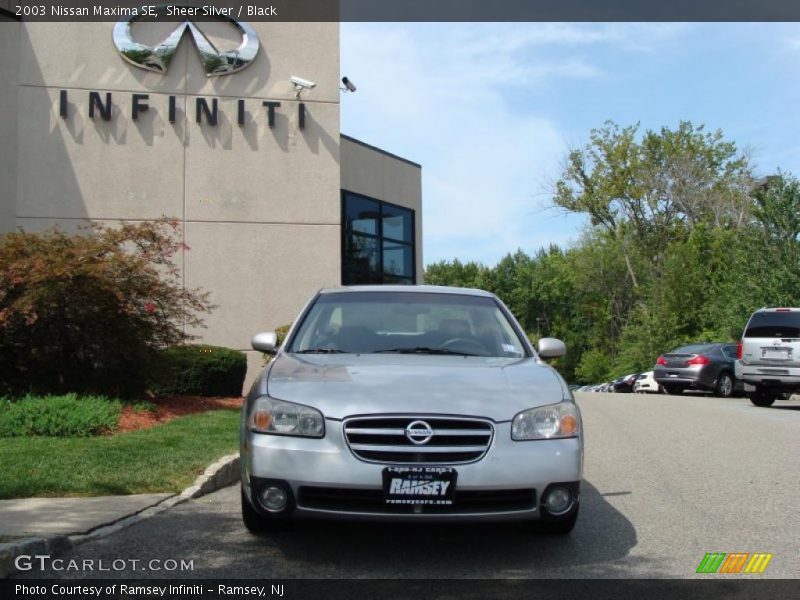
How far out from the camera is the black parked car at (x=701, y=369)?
22.0m

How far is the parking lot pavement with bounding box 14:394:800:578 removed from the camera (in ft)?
16.1

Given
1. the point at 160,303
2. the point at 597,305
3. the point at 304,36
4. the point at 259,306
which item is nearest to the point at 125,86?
the point at 304,36

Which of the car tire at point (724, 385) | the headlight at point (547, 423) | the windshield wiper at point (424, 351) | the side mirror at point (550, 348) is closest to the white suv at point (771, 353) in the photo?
the car tire at point (724, 385)

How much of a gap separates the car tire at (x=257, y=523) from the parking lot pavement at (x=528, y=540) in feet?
0.35

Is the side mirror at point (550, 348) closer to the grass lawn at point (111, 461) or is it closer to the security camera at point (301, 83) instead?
the grass lawn at point (111, 461)

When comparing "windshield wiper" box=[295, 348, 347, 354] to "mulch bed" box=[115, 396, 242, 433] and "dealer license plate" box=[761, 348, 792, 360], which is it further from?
"dealer license plate" box=[761, 348, 792, 360]

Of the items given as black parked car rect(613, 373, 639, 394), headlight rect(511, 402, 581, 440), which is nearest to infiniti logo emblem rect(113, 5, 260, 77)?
headlight rect(511, 402, 581, 440)

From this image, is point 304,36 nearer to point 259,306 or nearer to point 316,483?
point 259,306

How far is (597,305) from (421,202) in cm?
4707

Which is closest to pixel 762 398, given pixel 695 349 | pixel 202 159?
pixel 695 349

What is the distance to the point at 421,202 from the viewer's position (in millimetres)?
26484

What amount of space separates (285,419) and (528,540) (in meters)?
1.87

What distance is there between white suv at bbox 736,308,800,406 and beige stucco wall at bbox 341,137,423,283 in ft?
35.7

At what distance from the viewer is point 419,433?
466 cm
